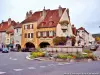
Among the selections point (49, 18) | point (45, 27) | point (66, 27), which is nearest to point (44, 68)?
point (66, 27)

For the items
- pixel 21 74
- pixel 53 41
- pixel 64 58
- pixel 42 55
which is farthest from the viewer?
pixel 53 41

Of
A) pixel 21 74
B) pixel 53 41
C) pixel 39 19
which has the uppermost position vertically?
pixel 39 19

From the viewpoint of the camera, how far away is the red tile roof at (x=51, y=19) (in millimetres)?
70250

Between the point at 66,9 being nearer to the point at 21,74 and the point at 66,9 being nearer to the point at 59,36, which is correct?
the point at 59,36

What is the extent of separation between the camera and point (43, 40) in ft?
234

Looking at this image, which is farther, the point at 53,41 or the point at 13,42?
the point at 13,42

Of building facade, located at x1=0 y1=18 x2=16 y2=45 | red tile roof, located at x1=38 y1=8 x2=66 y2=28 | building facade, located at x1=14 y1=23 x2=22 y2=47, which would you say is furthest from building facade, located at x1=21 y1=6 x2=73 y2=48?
building facade, located at x1=0 y1=18 x2=16 y2=45

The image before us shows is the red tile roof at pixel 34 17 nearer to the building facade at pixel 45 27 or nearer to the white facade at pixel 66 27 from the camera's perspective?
the building facade at pixel 45 27

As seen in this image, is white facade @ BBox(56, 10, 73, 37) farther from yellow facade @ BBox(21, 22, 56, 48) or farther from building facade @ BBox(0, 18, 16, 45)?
building facade @ BBox(0, 18, 16, 45)

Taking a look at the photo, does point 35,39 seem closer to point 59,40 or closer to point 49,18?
point 49,18

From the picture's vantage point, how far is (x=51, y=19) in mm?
72000

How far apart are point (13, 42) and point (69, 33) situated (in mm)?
23695

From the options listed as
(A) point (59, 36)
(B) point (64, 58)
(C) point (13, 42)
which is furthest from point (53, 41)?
(B) point (64, 58)

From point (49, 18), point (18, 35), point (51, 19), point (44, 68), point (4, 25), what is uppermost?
point (4, 25)
